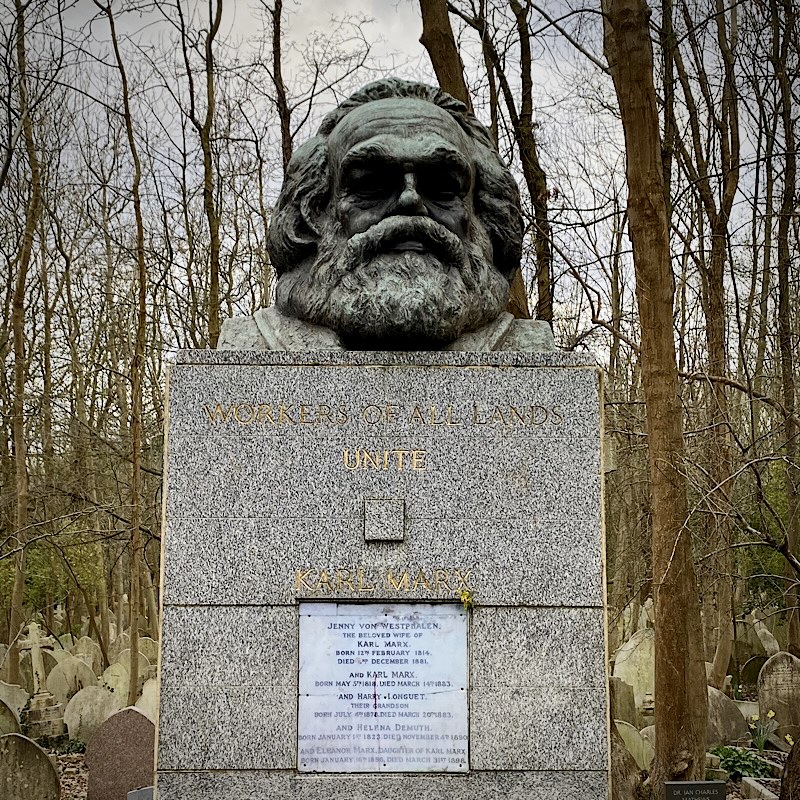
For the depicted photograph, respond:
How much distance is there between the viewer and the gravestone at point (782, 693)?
11164 mm

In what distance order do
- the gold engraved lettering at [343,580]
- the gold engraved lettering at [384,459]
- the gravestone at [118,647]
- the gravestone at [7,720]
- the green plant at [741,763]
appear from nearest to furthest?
the gold engraved lettering at [343,580]
the gold engraved lettering at [384,459]
the gravestone at [7,720]
the green plant at [741,763]
the gravestone at [118,647]

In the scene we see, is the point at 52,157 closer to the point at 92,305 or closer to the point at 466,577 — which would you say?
the point at 92,305

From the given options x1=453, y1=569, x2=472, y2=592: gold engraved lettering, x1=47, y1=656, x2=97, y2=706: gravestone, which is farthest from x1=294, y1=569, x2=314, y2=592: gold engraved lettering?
x1=47, y1=656, x2=97, y2=706: gravestone

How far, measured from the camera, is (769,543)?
8406mm

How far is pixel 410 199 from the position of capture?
4.65m

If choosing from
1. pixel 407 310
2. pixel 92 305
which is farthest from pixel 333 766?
pixel 92 305

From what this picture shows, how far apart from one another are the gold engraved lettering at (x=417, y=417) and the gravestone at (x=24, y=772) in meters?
5.35

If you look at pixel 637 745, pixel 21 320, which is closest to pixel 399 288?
pixel 637 745

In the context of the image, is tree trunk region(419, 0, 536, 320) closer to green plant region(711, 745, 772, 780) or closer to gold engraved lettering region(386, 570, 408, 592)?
green plant region(711, 745, 772, 780)

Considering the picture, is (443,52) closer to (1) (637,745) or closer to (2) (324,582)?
(1) (637,745)

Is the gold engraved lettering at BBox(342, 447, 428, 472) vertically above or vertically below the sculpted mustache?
below

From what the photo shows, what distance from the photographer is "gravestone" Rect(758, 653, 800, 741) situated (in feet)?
36.6

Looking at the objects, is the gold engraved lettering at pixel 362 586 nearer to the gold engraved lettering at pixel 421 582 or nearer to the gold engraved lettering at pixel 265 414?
the gold engraved lettering at pixel 421 582

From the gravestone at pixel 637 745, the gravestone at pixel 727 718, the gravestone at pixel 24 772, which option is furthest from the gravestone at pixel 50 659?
the gravestone at pixel 727 718
